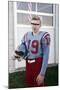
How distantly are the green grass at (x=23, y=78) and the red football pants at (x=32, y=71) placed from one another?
5 cm

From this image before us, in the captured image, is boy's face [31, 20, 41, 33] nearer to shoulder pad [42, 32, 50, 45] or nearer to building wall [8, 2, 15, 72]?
shoulder pad [42, 32, 50, 45]

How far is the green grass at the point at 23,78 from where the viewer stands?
257cm

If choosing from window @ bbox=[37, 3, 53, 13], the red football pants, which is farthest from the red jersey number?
window @ bbox=[37, 3, 53, 13]

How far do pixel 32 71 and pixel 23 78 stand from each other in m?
0.12

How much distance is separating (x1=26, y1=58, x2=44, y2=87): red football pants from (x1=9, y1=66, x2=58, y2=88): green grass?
54 millimetres

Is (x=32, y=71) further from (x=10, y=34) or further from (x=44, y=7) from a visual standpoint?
(x=44, y=7)

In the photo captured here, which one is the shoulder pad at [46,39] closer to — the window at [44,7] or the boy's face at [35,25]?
the boy's face at [35,25]

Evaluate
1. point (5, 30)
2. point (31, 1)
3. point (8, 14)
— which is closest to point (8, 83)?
point (5, 30)

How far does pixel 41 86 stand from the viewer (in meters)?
2.65

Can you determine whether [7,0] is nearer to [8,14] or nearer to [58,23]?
[8,14]

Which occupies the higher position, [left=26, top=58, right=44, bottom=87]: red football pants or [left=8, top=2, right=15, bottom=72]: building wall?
[left=8, top=2, right=15, bottom=72]: building wall

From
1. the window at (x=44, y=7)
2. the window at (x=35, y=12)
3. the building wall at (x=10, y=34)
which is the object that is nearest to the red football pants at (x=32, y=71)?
the building wall at (x=10, y=34)

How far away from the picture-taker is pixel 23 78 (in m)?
2.60

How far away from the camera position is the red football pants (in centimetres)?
262
